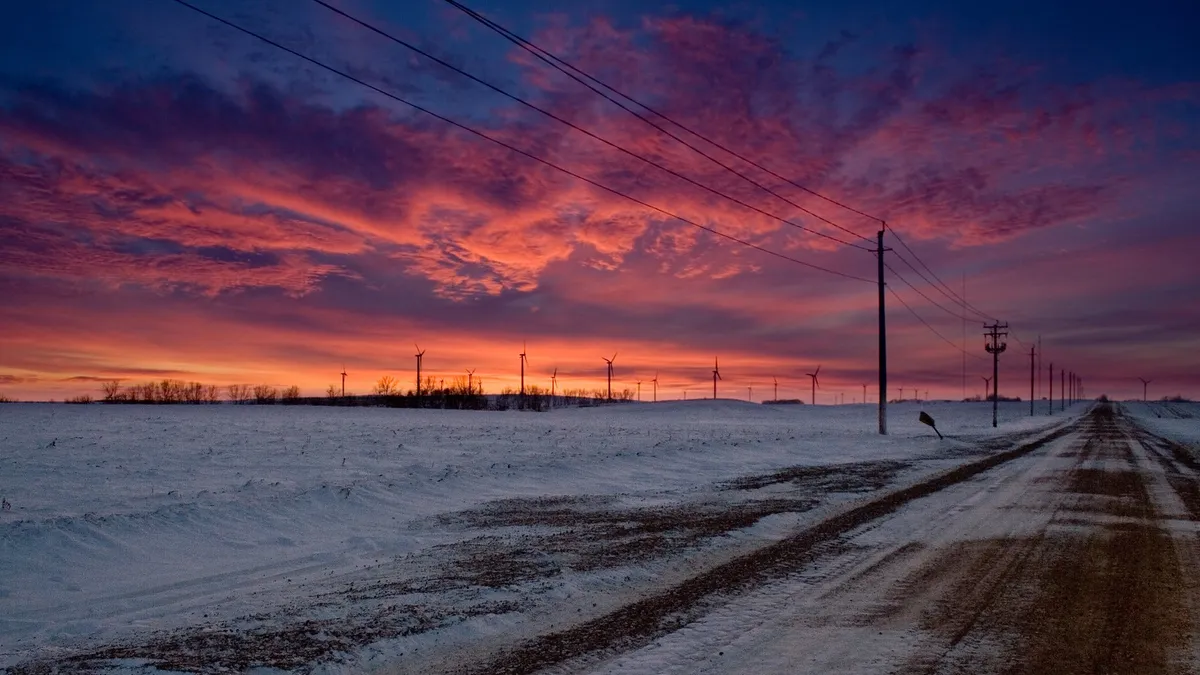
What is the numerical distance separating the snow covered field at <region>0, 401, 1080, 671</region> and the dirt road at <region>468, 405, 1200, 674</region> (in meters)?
0.76

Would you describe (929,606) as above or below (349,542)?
above

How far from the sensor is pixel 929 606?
7.05 metres

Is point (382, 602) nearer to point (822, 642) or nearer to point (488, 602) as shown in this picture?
point (488, 602)

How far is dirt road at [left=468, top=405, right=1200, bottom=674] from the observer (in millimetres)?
5590

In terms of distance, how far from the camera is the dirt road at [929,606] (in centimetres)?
559

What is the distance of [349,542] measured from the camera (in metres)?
11.0

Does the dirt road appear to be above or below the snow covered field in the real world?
above

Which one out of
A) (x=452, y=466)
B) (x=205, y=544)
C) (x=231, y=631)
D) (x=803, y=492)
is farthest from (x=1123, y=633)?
(x=452, y=466)

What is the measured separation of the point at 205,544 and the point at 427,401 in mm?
118419

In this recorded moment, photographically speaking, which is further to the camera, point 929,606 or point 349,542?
point 349,542

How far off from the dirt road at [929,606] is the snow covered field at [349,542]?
76 cm

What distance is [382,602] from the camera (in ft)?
24.1

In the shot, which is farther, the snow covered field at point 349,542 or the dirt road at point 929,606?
the snow covered field at point 349,542

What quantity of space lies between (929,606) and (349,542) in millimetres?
7901
